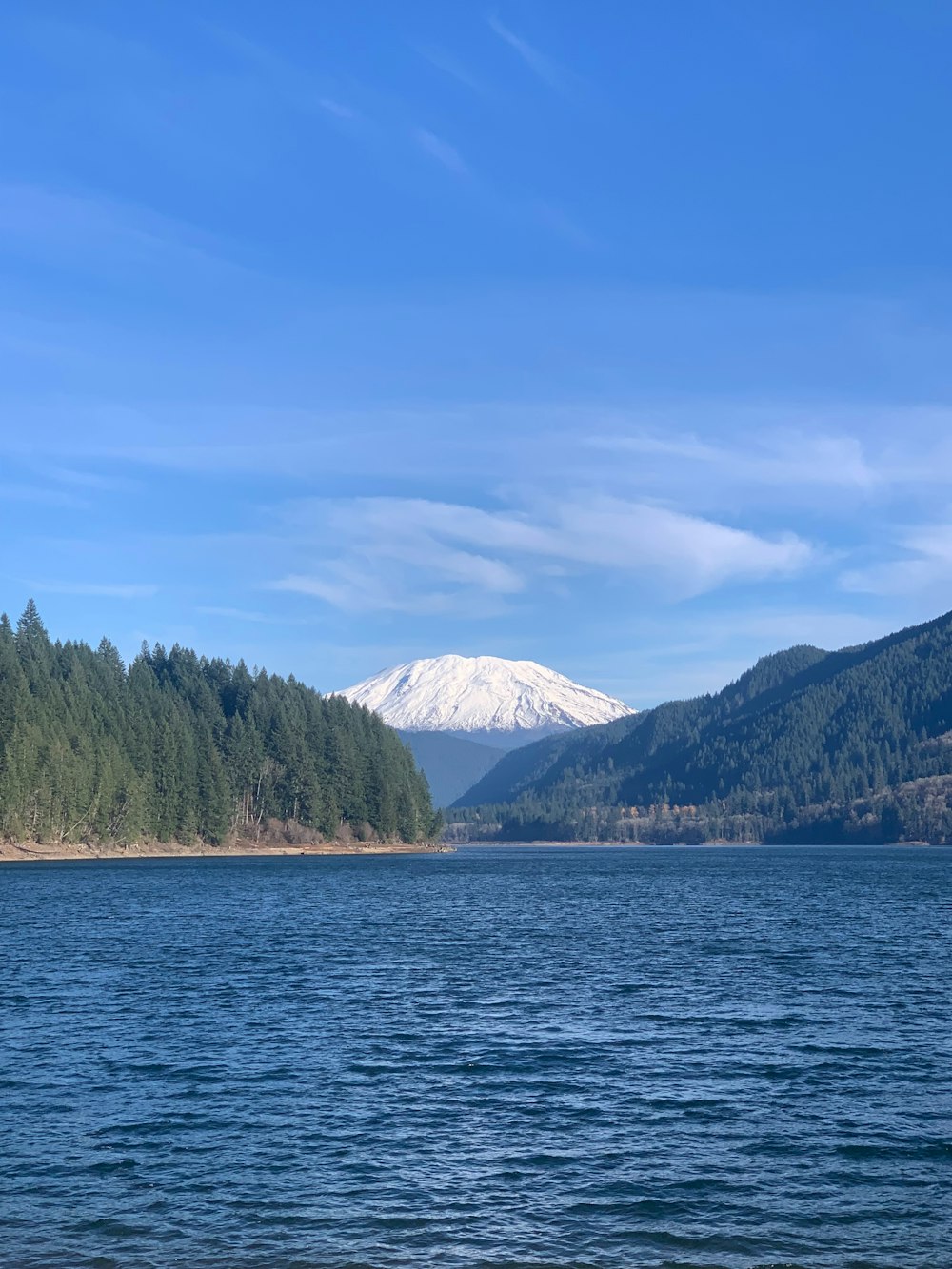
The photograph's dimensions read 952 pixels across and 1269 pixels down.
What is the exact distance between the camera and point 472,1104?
36.1 metres

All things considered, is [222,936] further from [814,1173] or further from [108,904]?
[814,1173]

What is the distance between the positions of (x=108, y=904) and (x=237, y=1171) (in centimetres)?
8339

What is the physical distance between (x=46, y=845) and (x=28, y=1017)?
14406 centimetres

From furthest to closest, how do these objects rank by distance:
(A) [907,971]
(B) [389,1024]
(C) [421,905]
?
(C) [421,905] < (A) [907,971] < (B) [389,1024]

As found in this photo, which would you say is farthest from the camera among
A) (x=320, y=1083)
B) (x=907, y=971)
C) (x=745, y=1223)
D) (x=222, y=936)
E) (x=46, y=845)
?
(x=46, y=845)

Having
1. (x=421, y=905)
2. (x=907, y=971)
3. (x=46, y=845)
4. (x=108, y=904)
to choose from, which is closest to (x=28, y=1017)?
(x=907, y=971)

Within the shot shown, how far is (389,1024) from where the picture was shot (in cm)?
4888

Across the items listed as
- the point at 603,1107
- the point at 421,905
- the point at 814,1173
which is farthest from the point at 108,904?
the point at 814,1173

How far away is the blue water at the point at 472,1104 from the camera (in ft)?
84.0

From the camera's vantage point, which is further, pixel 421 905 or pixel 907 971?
pixel 421 905

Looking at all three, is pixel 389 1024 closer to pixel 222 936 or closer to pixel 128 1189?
pixel 128 1189

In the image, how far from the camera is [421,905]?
118 meters

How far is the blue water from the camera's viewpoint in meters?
25.6

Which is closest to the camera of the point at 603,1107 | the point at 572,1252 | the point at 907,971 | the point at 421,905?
the point at 572,1252
